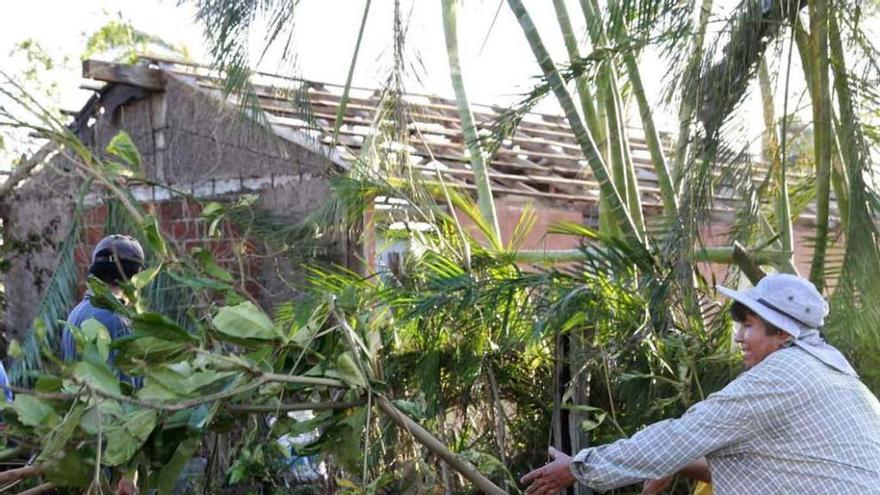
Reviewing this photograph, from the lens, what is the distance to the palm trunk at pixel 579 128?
7051 mm

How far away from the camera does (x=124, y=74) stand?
11.9m

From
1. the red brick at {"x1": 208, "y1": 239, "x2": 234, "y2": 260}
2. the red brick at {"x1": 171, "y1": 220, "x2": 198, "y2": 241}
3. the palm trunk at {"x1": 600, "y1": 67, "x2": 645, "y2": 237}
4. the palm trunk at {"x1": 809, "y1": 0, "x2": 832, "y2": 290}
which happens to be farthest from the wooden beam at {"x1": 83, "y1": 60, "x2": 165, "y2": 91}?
the palm trunk at {"x1": 809, "y1": 0, "x2": 832, "y2": 290}

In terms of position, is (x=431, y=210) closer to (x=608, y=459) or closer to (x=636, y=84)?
(x=636, y=84)

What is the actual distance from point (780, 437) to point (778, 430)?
0.08 ft

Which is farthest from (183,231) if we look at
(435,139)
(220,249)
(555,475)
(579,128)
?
(555,475)

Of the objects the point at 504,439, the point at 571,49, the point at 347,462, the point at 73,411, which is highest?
the point at 571,49

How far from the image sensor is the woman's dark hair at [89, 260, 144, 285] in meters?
6.02

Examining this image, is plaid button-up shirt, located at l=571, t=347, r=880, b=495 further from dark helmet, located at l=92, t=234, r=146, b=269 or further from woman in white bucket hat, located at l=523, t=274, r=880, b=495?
dark helmet, located at l=92, t=234, r=146, b=269

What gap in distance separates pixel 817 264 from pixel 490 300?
166cm

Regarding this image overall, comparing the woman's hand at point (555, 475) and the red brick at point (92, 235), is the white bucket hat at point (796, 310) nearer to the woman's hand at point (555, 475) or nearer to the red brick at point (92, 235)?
the woman's hand at point (555, 475)

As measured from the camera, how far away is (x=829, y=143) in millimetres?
6801

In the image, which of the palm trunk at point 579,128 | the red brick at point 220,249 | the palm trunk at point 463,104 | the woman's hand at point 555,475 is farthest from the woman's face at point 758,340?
the red brick at point 220,249

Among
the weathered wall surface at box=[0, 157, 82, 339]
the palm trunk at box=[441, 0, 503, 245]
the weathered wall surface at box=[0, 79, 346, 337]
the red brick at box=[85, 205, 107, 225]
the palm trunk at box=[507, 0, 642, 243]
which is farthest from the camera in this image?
the weathered wall surface at box=[0, 157, 82, 339]

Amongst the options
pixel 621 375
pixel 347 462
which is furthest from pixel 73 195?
pixel 347 462
